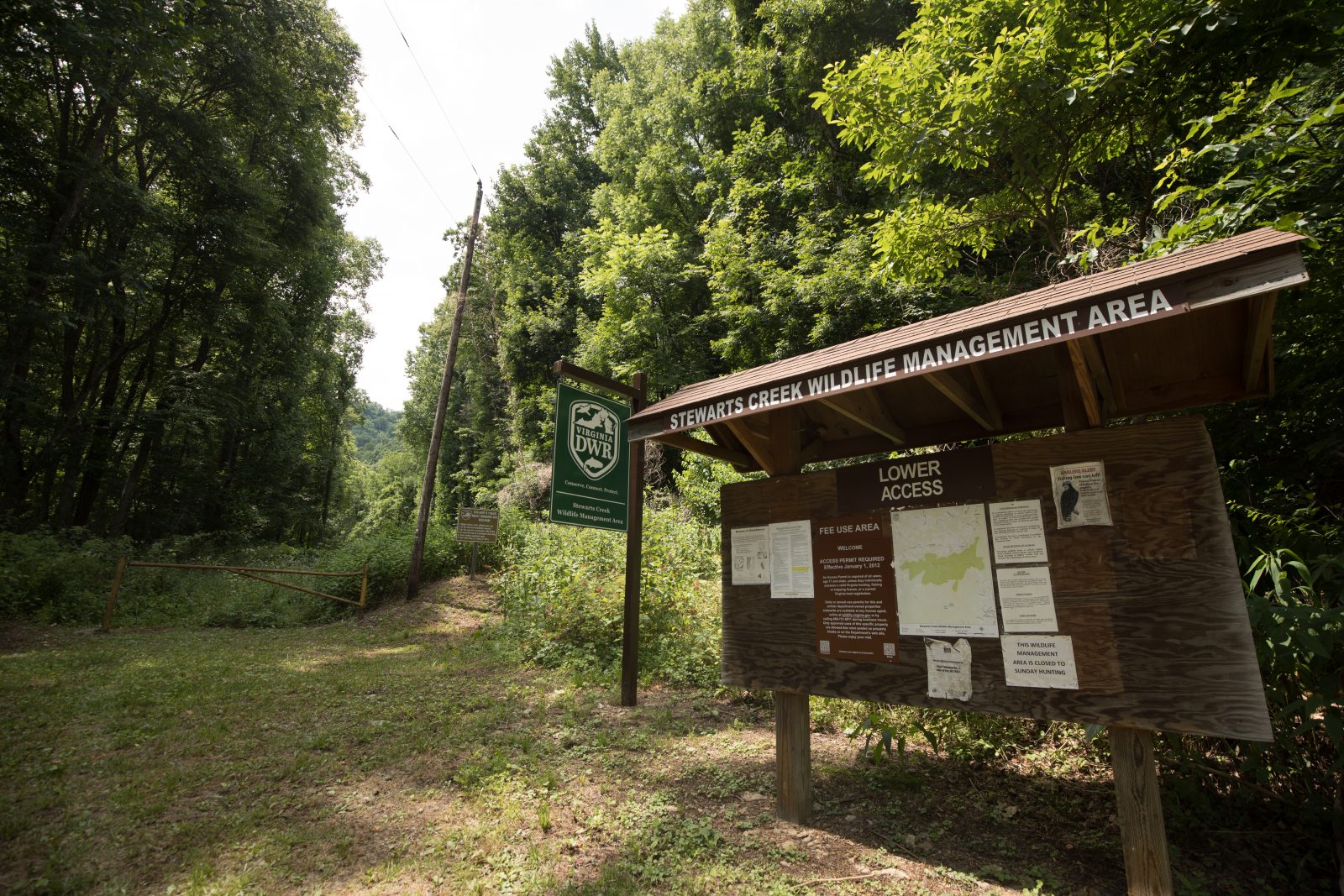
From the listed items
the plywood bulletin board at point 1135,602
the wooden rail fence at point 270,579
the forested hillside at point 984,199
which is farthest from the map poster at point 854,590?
the wooden rail fence at point 270,579

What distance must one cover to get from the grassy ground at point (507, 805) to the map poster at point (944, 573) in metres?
1.34

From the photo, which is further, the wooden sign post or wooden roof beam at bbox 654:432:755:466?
the wooden sign post

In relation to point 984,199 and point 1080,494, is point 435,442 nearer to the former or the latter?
point 984,199

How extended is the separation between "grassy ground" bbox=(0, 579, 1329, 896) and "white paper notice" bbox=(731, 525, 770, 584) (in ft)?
5.12

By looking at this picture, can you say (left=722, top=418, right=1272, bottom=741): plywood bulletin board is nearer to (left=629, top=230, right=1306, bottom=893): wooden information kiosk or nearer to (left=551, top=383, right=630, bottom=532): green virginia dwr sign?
(left=629, top=230, right=1306, bottom=893): wooden information kiosk

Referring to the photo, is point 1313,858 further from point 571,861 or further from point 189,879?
point 189,879

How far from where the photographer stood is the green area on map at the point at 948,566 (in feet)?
10.5

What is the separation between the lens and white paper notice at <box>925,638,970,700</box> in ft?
10.1

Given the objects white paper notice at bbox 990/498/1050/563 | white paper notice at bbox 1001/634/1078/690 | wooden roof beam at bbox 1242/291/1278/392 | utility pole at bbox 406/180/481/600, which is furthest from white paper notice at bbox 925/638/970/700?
utility pole at bbox 406/180/481/600

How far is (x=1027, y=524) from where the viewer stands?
3.06 m

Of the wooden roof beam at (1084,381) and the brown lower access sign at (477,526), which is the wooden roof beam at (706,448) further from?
the brown lower access sign at (477,526)

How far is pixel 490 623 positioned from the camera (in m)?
11.9

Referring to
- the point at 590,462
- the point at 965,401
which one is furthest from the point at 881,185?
the point at 965,401

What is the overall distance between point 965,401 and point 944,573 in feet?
3.28
